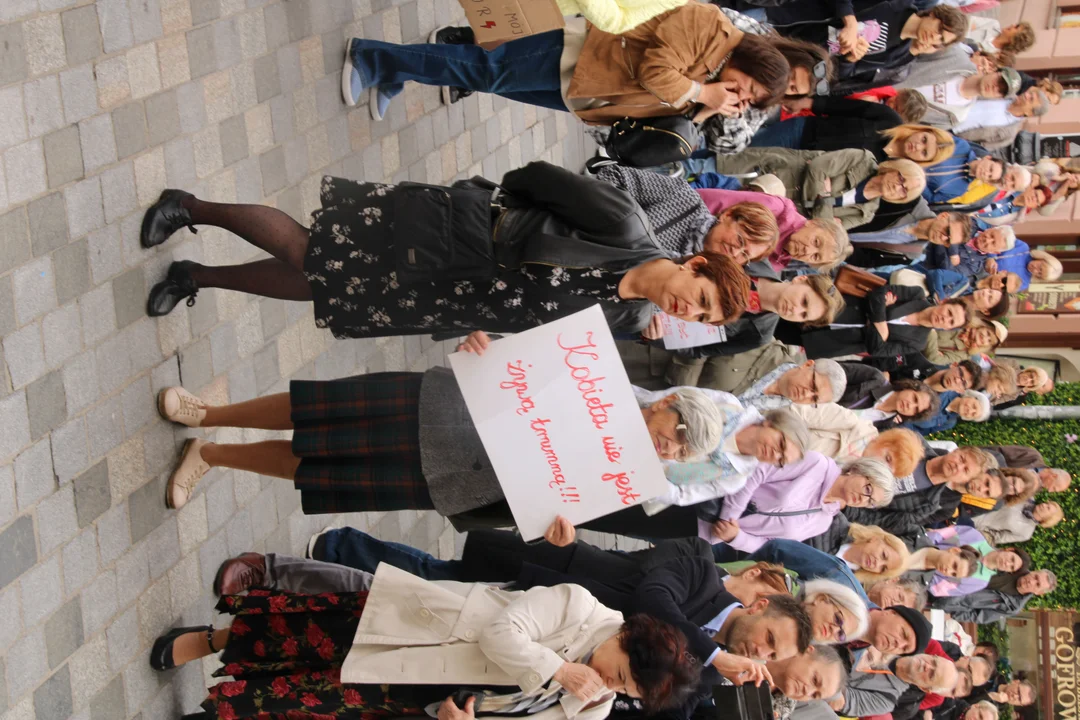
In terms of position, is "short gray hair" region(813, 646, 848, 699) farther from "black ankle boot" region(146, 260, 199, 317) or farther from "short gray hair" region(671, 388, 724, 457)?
"black ankle boot" region(146, 260, 199, 317)

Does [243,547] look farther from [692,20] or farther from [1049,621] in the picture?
[1049,621]

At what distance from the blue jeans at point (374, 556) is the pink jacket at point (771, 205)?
97.6 inches

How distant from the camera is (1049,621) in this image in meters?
11.3

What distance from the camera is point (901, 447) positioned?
6.18 metres

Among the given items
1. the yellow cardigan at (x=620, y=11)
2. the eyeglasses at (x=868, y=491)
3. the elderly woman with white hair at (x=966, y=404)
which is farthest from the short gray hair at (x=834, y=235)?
the elderly woman with white hair at (x=966, y=404)

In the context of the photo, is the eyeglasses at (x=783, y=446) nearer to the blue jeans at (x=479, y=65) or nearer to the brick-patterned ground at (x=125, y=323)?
the blue jeans at (x=479, y=65)

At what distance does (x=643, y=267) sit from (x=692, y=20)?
1535 millimetres

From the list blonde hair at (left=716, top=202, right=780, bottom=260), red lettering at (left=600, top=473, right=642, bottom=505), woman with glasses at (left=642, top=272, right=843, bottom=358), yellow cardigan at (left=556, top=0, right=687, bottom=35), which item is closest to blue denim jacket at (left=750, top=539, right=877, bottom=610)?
woman with glasses at (left=642, top=272, right=843, bottom=358)

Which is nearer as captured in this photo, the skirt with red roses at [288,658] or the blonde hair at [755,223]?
the skirt with red roses at [288,658]

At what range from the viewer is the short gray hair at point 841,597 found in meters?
4.85

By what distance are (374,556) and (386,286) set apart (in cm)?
190

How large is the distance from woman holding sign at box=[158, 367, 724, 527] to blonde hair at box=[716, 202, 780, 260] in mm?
794

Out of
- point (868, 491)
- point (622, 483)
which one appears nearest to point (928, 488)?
point (868, 491)

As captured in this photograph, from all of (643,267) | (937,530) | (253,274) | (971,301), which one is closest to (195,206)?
(253,274)
